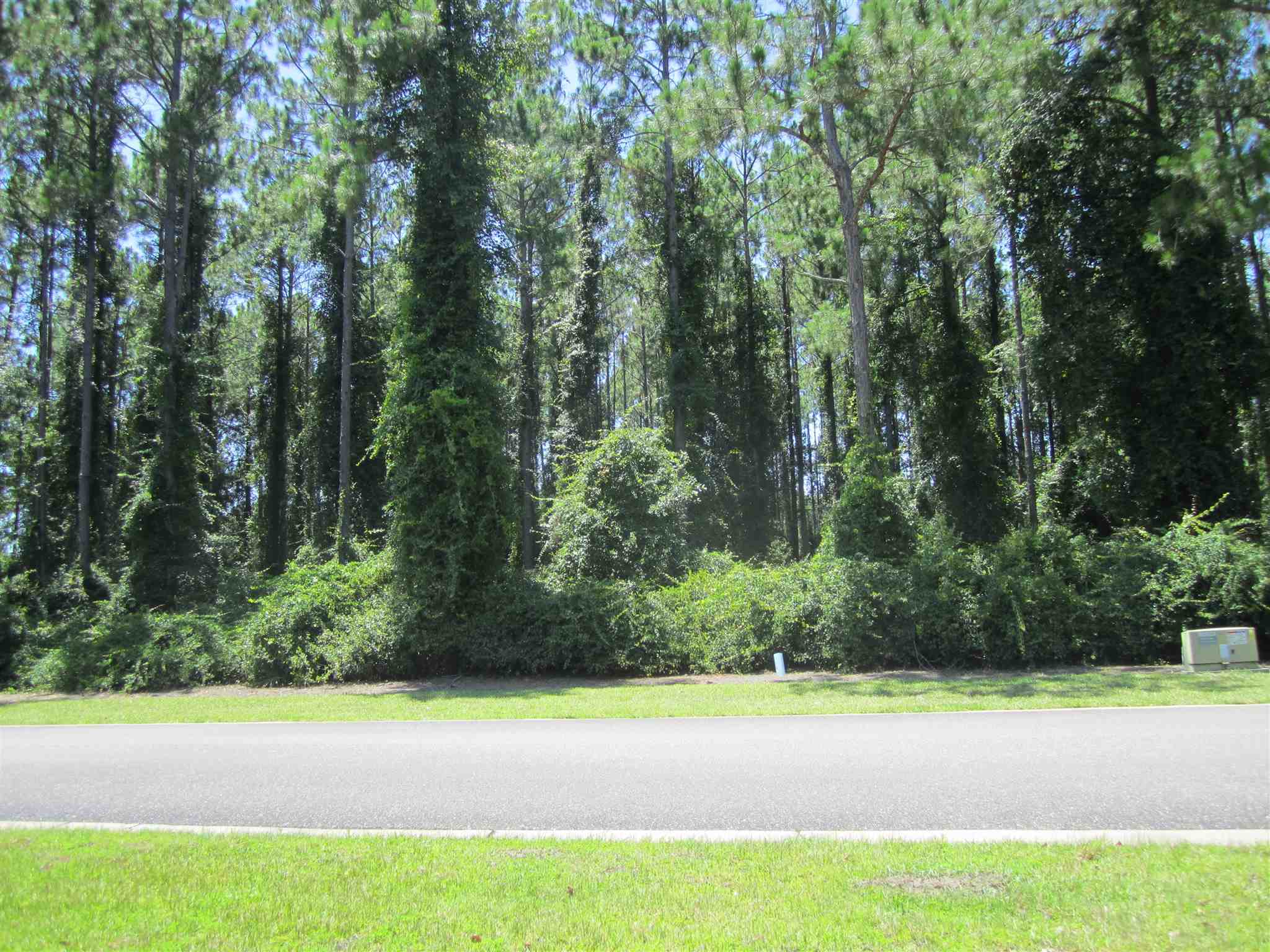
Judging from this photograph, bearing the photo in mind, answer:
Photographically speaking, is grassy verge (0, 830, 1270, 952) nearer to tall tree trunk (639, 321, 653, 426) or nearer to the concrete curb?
the concrete curb

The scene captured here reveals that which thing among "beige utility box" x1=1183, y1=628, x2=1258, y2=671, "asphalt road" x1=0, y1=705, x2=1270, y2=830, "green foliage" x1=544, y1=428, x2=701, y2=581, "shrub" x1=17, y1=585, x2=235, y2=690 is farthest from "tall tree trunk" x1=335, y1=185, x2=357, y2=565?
"beige utility box" x1=1183, y1=628, x2=1258, y2=671

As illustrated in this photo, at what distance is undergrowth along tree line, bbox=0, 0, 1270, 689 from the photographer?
15695 mm

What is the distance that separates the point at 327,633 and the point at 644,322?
26.0 meters

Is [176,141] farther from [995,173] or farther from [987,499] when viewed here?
[987,499]

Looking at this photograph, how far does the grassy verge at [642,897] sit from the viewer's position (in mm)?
3719

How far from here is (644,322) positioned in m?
39.5

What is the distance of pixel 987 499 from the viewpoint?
1208 inches

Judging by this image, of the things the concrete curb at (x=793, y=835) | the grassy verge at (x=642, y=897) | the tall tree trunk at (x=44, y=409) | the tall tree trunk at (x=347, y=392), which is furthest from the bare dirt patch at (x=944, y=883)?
the tall tree trunk at (x=44, y=409)

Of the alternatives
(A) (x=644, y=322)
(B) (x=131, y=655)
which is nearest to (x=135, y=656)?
(B) (x=131, y=655)

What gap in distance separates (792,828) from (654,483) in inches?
564

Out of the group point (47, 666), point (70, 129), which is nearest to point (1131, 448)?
point (47, 666)

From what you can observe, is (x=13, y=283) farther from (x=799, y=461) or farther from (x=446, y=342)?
(x=799, y=461)

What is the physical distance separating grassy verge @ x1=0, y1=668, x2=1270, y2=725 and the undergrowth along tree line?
1215mm

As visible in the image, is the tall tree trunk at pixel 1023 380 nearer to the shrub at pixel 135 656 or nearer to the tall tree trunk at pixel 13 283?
the shrub at pixel 135 656
